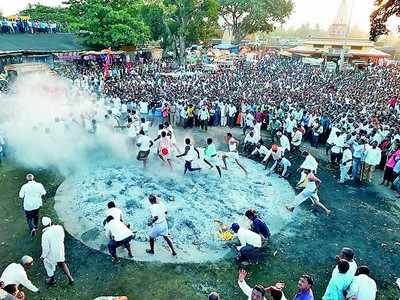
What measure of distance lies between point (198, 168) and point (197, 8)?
31374mm

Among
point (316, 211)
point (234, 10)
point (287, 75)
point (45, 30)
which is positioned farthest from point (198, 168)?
point (234, 10)

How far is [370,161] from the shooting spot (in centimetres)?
1146

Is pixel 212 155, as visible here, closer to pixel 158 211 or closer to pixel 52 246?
pixel 158 211

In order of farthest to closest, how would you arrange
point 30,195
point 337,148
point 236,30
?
point 236,30, point 337,148, point 30,195

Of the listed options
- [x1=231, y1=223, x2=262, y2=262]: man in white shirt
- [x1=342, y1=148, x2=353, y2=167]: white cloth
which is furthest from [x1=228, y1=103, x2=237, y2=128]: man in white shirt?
[x1=231, y1=223, x2=262, y2=262]: man in white shirt

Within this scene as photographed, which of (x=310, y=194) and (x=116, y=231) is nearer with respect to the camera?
(x=116, y=231)

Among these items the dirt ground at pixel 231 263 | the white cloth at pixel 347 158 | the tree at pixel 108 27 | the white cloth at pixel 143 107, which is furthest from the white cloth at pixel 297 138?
the tree at pixel 108 27

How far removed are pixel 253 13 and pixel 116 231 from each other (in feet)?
160

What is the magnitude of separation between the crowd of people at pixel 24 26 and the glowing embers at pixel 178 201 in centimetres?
2209

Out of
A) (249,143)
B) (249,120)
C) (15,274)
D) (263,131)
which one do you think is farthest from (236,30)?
(15,274)

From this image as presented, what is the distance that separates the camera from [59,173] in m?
11.5

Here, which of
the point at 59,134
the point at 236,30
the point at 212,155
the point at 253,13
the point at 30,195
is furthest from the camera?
the point at 236,30

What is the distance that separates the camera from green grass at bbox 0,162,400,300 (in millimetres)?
6594

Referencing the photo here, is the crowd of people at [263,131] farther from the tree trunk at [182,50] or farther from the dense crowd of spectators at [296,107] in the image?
the tree trunk at [182,50]
